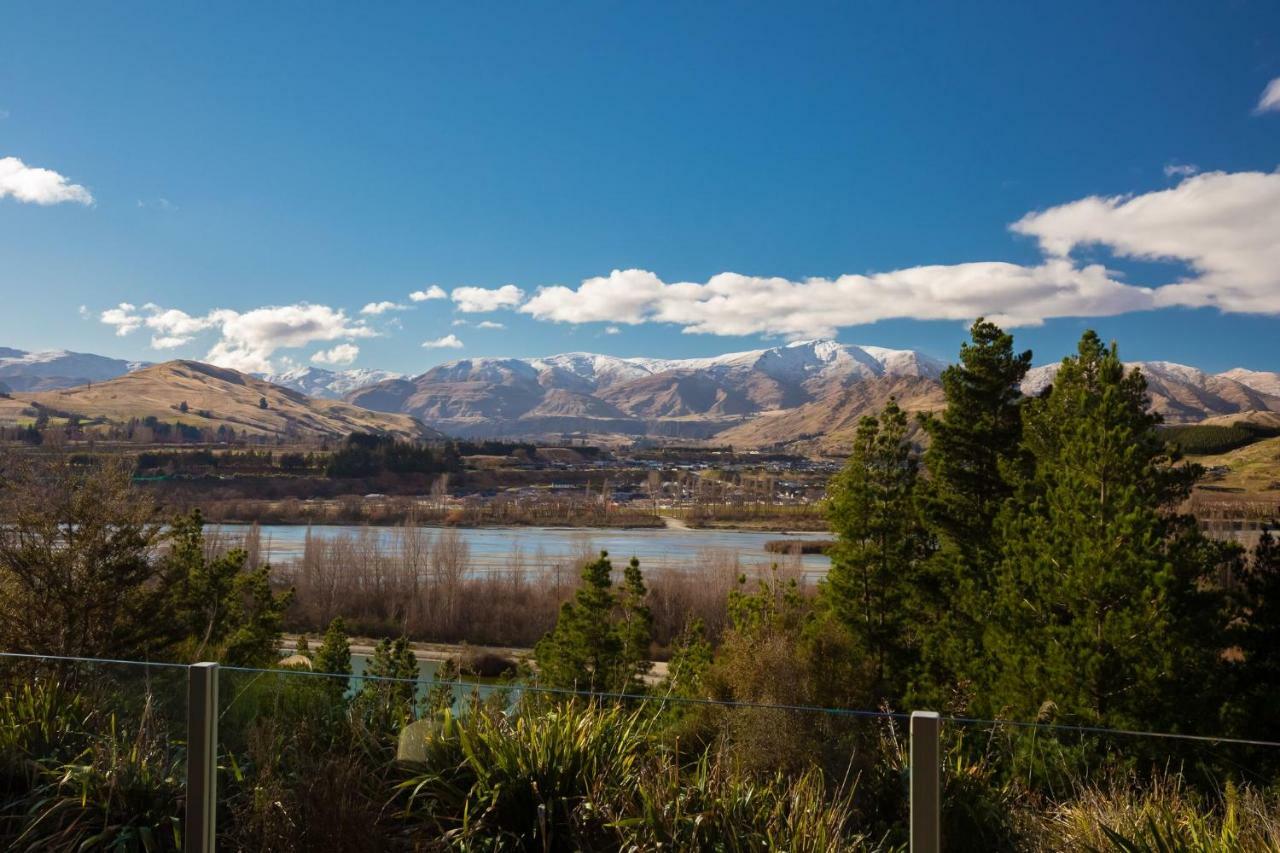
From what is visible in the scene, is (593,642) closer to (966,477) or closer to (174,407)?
(966,477)

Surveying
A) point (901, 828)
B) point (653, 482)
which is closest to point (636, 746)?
point (901, 828)

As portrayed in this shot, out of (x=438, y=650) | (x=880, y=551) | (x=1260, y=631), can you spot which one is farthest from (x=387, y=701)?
(x=438, y=650)

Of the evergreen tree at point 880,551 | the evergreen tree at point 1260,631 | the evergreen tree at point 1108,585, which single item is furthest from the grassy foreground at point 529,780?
the evergreen tree at point 880,551

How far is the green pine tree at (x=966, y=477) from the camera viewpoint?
820 inches

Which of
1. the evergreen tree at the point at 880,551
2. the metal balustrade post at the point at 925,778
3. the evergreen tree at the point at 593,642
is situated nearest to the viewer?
the metal balustrade post at the point at 925,778

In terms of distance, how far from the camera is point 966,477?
22.3m

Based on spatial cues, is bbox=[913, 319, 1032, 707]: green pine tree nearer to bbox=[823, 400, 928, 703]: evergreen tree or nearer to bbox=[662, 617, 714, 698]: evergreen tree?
bbox=[823, 400, 928, 703]: evergreen tree

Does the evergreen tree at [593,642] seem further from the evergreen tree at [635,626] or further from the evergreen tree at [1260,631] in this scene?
the evergreen tree at [1260,631]

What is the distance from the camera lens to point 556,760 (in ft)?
11.9

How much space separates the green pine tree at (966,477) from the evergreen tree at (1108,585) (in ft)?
9.79

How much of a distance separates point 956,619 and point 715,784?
61.5 feet

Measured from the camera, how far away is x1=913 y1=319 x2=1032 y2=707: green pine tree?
820 inches

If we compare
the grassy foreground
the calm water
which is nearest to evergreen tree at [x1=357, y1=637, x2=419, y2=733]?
the grassy foreground

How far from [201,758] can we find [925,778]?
256cm
